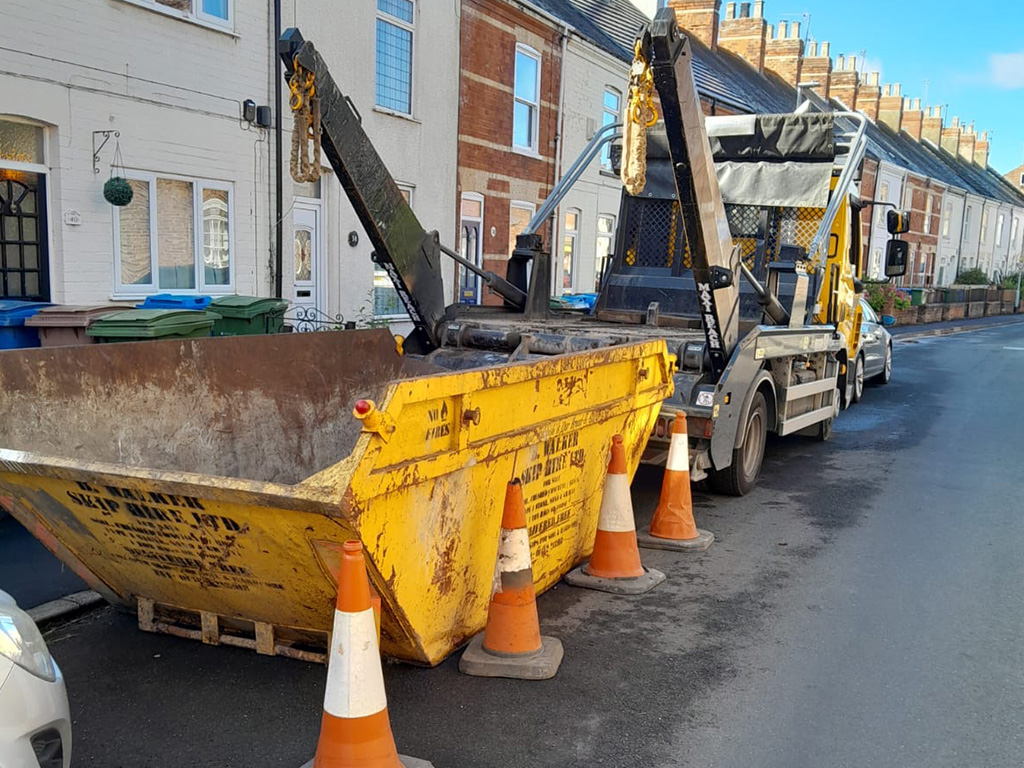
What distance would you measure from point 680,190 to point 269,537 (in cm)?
395

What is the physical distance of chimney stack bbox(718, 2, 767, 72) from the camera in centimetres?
3678

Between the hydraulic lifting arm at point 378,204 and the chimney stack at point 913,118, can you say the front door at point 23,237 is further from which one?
the chimney stack at point 913,118

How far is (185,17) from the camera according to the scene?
10.2 meters

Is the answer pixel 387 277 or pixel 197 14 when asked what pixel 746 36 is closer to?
pixel 387 277

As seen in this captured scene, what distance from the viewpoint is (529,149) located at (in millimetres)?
17672

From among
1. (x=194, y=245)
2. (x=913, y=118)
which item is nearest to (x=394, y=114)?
(x=194, y=245)

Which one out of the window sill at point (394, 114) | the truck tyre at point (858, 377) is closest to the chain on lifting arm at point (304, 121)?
the window sill at point (394, 114)

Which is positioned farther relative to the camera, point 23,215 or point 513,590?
point 23,215

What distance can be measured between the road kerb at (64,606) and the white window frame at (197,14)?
7.28 m

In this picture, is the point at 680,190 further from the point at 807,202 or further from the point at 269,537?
the point at 269,537

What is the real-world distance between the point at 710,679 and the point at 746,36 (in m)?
37.4

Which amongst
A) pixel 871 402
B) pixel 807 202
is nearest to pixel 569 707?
pixel 807 202

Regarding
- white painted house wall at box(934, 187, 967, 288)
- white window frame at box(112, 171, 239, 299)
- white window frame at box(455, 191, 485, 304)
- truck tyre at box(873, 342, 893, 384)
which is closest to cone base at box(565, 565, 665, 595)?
white window frame at box(112, 171, 239, 299)

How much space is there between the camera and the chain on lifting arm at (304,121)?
572 centimetres
